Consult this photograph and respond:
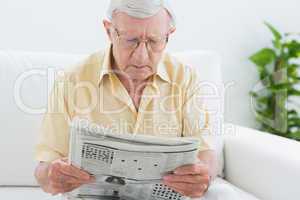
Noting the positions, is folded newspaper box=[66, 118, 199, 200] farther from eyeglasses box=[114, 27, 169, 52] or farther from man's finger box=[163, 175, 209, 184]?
eyeglasses box=[114, 27, 169, 52]

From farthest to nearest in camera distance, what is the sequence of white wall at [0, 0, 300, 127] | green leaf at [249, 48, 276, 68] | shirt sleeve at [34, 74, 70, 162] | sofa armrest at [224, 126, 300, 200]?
green leaf at [249, 48, 276, 68] < white wall at [0, 0, 300, 127] < sofa armrest at [224, 126, 300, 200] < shirt sleeve at [34, 74, 70, 162]

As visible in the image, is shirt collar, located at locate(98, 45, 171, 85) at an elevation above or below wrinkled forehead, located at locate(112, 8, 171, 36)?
below

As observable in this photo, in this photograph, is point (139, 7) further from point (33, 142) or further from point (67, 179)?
point (33, 142)

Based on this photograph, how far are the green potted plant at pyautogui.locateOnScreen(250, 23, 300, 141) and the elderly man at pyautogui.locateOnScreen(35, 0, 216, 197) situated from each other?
1.27 meters

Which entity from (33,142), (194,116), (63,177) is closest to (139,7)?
(194,116)

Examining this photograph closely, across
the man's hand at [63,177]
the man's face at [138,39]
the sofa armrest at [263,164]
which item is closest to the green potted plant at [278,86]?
the sofa armrest at [263,164]

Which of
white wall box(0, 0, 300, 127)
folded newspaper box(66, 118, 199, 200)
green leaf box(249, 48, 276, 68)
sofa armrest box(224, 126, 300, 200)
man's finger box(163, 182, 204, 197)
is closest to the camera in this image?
folded newspaper box(66, 118, 199, 200)

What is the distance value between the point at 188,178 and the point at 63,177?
1.03 feet

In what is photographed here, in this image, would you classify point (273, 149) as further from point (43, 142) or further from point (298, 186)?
point (43, 142)

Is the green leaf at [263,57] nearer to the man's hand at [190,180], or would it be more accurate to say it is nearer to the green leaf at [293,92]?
the green leaf at [293,92]

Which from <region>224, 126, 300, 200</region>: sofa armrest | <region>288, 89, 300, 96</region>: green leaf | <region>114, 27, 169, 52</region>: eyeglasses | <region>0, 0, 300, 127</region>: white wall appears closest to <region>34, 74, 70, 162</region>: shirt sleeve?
<region>114, 27, 169, 52</region>: eyeglasses

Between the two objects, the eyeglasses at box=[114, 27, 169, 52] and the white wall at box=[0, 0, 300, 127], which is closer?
the eyeglasses at box=[114, 27, 169, 52]

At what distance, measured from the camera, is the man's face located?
4.24 ft

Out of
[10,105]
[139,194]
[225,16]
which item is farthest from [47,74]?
[225,16]
